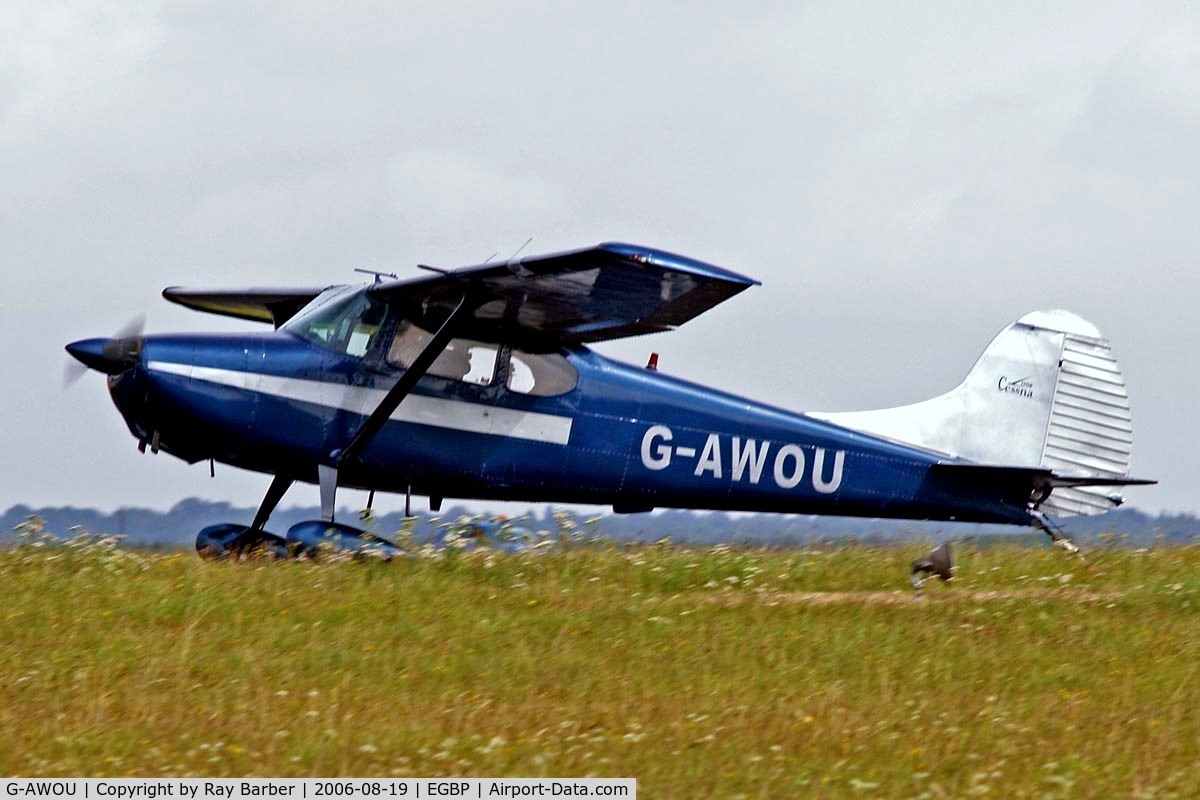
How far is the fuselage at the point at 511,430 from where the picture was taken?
12.2 metres

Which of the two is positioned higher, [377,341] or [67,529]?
[377,341]

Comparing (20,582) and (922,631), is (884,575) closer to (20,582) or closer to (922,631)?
(922,631)

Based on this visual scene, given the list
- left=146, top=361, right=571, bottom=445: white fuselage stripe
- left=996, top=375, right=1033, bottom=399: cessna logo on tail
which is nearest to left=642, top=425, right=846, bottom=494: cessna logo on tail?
left=146, top=361, right=571, bottom=445: white fuselage stripe

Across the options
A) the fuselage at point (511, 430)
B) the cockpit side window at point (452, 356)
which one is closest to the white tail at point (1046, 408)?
the fuselage at point (511, 430)

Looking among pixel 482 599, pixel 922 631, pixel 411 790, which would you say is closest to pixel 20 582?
pixel 482 599

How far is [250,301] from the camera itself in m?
15.7

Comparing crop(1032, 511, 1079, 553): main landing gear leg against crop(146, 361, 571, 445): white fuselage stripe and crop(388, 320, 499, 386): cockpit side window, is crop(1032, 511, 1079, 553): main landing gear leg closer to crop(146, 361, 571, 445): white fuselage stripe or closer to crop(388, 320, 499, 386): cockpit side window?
crop(146, 361, 571, 445): white fuselage stripe

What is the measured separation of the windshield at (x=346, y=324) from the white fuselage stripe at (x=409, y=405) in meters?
0.37

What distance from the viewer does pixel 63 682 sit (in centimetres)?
805

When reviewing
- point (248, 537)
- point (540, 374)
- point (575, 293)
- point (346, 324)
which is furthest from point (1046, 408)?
point (248, 537)

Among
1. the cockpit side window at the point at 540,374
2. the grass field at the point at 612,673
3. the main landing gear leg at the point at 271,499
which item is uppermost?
the cockpit side window at the point at 540,374

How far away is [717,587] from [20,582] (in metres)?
4.99

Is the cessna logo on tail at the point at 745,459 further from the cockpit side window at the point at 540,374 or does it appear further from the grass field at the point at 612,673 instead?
the grass field at the point at 612,673

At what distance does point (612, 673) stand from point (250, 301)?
8463mm
